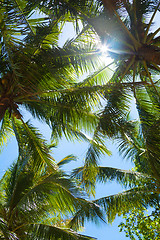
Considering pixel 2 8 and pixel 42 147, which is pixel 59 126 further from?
pixel 2 8

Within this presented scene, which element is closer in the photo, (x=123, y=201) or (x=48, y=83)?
(x=48, y=83)

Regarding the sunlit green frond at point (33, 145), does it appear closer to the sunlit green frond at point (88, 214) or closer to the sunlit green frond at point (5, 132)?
the sunlit green frond at point (5, 132)

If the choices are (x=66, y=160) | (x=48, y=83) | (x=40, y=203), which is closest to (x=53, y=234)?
(x=40, y=203)

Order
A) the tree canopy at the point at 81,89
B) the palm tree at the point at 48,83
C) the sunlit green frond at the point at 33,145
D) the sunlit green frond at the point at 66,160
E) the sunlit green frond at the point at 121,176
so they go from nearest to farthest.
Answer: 1. the tree canopy at the point at 81,89
2. the palm tree at the point at 48,83
3. the sunlit green frond at the point at 33,145
4. the sunlit green frond at the point at 121,176
5. the sunlit green frond at the point at 66,160

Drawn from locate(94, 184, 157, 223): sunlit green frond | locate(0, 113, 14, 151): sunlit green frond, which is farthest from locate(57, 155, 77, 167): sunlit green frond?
locate(94, 184, 157, 223): sunlit green frond

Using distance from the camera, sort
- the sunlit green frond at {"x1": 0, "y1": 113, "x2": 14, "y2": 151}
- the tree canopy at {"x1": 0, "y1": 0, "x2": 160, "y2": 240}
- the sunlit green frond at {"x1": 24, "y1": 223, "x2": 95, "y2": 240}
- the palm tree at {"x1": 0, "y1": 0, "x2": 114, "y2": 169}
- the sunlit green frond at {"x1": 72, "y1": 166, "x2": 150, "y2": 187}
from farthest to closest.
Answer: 1. the sunlit green frond at {"x1": 0, "y1": 113, "x2": 14, "y2": 151}
2. the sunlit green frond at {"x1": 72, "y1": 166, "x2": 150, "y2": 187}
3. the palm tree at {"x1": 0, "y1": 0, "x2": 114, "y2": 169}
4. the sunlit green frond at {"x1": 24, "y1": 223, "x2": 95, "y2": 240}
5. the tree canopy at {"x1": 0, "y1": 0, "x2": 160, "y2": 240}

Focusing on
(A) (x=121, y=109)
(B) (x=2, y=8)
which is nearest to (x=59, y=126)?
(A) (x=121, y=109)

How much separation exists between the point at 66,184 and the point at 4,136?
3885 millimetres

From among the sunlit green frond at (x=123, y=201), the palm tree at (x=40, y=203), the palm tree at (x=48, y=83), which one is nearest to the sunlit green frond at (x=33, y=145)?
the palm tree at (x=48, y=83)

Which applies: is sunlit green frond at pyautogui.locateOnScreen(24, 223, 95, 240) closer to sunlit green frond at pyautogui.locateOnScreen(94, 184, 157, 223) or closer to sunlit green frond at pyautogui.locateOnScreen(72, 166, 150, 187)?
sunlit green frond at pyautogui.locateOnScreen(94, 184, 157, 223)

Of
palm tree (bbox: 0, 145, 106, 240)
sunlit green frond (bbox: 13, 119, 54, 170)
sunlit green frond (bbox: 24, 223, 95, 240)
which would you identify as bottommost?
sunlit green frond (bbox: 24, 223, 95, 240)

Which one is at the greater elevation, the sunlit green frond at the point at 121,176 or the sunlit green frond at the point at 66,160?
the sunlit green frond at the point at 66,160

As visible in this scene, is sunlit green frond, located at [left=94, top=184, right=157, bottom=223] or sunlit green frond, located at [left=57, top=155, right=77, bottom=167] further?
sunlit green frond, located at [left=57, top=155, right=77, bottom=167]

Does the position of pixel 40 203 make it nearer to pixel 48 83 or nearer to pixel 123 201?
pixel 123 201
